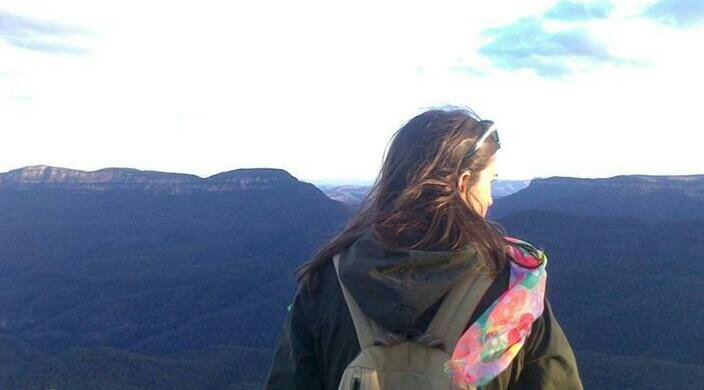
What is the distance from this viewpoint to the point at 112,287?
6656cm

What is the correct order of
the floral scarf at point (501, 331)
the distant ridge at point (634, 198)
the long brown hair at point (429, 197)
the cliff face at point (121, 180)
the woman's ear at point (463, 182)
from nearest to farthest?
the floral scarf at point (501, 331), the long brown hair at point (429, 197), the woman's ear at point (463, 182), the distant ridge at point (634, 198), the cliff face at point (121, 180)

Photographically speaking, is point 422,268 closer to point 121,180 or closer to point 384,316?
point 384,316

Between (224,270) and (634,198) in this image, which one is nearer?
(224,270)

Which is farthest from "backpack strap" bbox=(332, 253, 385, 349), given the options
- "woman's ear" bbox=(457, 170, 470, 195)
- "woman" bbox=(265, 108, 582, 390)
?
"woman's ear" bbox=(457, 170, 470, 195)

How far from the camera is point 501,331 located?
2414 mm

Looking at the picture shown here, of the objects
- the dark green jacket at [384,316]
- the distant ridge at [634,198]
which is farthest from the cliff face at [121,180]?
the dark green jacket at [384,316]

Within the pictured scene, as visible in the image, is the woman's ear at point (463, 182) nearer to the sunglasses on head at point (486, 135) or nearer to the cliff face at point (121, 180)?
the sunglasses on head at point (486, 135)

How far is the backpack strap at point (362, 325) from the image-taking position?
2.50 metres

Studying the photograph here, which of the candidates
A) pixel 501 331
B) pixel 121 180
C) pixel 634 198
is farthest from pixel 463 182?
pixel 121 180

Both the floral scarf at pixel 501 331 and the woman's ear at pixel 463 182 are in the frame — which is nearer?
the floral scarf at pixel 501 331

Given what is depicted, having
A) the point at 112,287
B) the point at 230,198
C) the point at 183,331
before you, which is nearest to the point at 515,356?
the point at 183,331

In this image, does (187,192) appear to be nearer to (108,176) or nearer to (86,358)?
(108,176)

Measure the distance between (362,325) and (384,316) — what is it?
12cm

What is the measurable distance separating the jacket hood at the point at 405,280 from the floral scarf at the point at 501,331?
0.14 m
